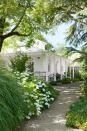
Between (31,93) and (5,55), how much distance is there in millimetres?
18010

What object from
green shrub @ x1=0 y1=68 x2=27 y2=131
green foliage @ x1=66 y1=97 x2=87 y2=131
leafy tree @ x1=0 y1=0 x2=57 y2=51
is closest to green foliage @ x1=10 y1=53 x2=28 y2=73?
leafy tree @ x1=0 y1=0 x2=57 y2=51

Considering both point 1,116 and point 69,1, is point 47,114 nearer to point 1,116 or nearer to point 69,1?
point 1,116

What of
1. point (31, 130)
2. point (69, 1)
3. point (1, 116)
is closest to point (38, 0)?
point (69, 1)

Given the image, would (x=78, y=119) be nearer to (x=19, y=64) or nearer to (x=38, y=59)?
(x=19, y=64)

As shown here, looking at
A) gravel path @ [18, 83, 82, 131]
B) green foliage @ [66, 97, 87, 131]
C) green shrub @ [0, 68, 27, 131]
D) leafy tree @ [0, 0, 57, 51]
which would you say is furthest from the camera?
leafy tree @ [0, 0, 57, 51]

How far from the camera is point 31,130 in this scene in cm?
1117

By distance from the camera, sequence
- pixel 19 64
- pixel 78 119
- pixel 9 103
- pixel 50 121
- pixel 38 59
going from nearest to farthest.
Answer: pixel 9 103 → pixel 78 119 → pixel 50 121 → pixel 19 64 → pixel 38 59

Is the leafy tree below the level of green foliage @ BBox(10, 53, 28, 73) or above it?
above

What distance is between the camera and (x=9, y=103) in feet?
31.1

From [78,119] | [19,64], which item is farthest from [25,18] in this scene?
[78,119]

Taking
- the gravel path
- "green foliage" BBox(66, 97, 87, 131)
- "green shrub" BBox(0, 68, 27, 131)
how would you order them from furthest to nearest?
"green foliage" BBox(66, 97, 87, 131)
the gravel path
"green shrub" BBox(0, 68, 27, 131)

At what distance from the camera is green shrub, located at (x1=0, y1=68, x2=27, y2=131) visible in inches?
344

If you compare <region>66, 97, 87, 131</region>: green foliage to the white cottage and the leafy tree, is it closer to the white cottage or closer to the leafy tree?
the leafy tree

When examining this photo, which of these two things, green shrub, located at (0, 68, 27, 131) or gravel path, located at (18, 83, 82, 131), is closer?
green shrub, located at (0, 68, 27, 131)
